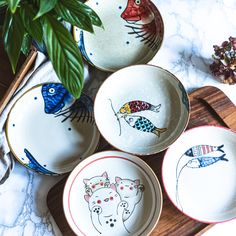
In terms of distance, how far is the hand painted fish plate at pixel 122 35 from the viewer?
96cm

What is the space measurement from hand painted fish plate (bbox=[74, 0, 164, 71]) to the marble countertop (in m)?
0.04

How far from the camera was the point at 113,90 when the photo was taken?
3.04 ft

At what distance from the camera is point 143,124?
905 mm

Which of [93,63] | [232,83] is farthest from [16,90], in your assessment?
[232,83]

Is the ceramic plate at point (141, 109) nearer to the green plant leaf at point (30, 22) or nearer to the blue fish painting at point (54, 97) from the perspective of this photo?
the blue fish painting at point (54, 97)

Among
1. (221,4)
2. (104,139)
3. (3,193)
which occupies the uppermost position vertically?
(221,4)

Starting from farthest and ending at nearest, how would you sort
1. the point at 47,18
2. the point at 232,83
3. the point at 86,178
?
the point at 232,83, the point at 86,178, the point at 47,18

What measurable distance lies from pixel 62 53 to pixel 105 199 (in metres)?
0.30

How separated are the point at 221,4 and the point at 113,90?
368mm

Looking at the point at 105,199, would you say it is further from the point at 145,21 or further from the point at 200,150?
the point at 145,21

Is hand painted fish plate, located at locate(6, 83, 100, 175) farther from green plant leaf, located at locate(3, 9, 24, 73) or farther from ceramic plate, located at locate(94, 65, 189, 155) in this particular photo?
green plant leaf, located at locate(3, 9, 24, 73)

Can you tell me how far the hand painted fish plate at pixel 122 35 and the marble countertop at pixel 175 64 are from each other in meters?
0.04

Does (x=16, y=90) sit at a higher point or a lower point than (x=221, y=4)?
lower

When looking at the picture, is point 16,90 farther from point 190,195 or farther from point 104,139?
point 190,195
